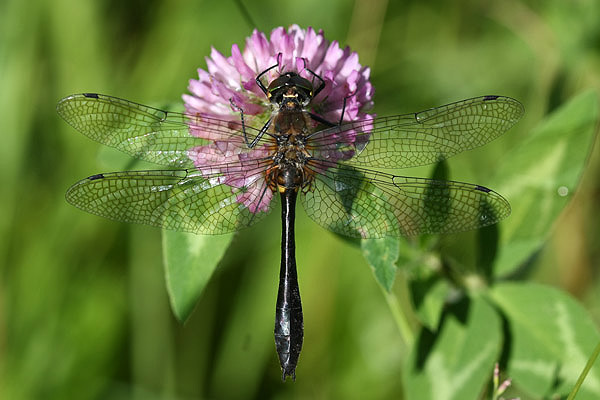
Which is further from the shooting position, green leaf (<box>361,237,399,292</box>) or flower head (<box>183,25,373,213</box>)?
flower head (<box>183,25,373,213</box>)

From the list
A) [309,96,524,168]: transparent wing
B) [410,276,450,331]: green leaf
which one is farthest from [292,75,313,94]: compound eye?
[410,276,450,331]: green leaf

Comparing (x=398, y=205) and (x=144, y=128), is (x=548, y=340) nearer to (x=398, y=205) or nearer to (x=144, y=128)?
(x=398, y=205)

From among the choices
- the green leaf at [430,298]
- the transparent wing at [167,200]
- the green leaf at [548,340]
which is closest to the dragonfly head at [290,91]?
the transparent wing at [167,200]

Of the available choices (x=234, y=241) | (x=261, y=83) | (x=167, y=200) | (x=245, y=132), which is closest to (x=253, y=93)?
(x=261, y=83)

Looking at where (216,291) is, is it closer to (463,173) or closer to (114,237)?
(114,237)

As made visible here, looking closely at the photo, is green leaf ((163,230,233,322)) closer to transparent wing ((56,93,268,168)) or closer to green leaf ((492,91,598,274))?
transparent wing ((56,93,268,168))

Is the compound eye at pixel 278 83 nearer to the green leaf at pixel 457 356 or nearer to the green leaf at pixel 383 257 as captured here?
the green leaf at pixel 383 257
